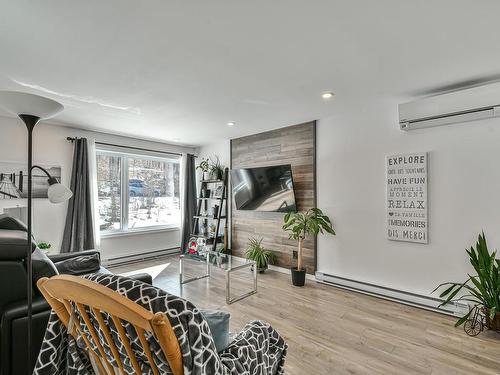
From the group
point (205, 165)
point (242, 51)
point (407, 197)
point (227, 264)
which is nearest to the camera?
point (242, 51)

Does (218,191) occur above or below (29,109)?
below

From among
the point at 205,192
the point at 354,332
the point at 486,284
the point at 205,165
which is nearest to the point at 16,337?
the point at 354,332

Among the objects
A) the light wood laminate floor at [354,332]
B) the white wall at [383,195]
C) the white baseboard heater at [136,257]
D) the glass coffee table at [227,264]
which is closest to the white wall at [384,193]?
the white wall at [383,195]

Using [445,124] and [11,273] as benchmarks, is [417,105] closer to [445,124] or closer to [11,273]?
[445,124]

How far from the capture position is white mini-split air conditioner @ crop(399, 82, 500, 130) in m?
2.47

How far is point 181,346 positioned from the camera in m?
0.81

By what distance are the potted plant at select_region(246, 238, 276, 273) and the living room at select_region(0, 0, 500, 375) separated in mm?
31

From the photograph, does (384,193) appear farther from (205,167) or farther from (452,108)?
(205,167)

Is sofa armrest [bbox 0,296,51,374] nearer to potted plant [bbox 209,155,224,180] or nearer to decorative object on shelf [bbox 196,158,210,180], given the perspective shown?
potted plant [bbox 209,155,224,180]

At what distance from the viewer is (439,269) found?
9.45 feet

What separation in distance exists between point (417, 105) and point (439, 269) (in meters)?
1.80

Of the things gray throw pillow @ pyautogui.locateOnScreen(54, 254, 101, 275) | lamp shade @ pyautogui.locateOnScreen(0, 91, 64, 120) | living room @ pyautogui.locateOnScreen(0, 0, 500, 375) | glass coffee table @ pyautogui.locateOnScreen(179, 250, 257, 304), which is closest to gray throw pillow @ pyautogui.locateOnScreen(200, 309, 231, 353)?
living room @ pyautogui.locateOnScreen(0, 0, 500, 375)

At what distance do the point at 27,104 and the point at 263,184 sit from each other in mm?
3365

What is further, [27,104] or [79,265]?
[79,265]
